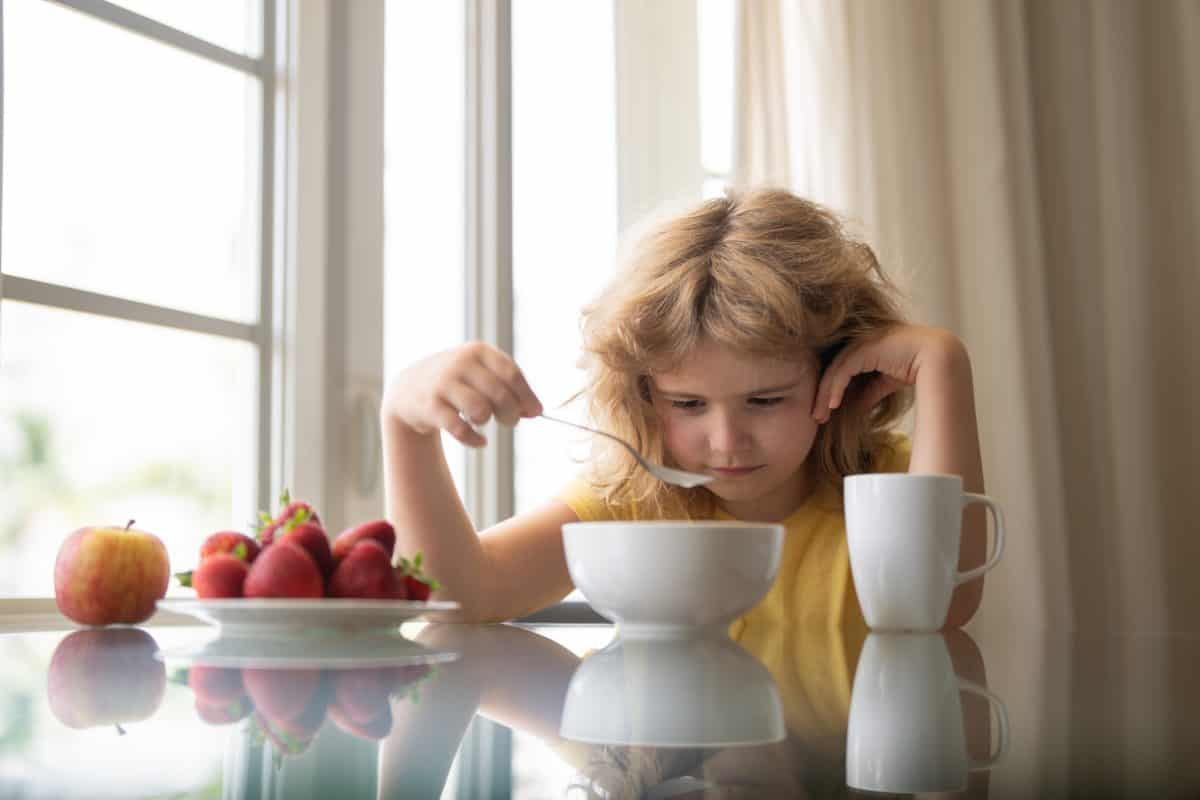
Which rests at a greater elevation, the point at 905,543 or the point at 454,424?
the point at 454,424

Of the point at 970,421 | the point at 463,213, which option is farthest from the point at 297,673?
the point at 463,213

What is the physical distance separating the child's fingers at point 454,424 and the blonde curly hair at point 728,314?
0.32m

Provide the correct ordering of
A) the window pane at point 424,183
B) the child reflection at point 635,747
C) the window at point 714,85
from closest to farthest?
the child reflection at point 635,747 < the window pane at point 424,183 < the window at point 714,85

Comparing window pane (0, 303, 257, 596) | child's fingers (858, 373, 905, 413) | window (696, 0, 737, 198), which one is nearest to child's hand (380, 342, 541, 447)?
child's fingers (858, 373, 905, 413)

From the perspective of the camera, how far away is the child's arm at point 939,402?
1288mm

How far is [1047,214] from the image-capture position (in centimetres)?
236

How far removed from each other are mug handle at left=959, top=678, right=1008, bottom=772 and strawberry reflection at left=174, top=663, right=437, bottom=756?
185 mm

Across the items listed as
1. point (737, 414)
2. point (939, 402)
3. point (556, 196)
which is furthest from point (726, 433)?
point (556, 196)

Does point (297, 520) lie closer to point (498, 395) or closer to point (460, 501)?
point (498, 395)

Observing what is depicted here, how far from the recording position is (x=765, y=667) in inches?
24.2

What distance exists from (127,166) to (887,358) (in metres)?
1.10

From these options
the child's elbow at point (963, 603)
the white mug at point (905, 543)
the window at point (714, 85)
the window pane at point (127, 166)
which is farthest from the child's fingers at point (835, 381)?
the window at point (714, 85)

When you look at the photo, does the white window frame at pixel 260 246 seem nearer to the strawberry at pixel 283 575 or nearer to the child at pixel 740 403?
the child at pixel 740 403

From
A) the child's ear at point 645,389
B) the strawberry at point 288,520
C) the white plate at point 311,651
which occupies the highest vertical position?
the child's ear at point 645,389
